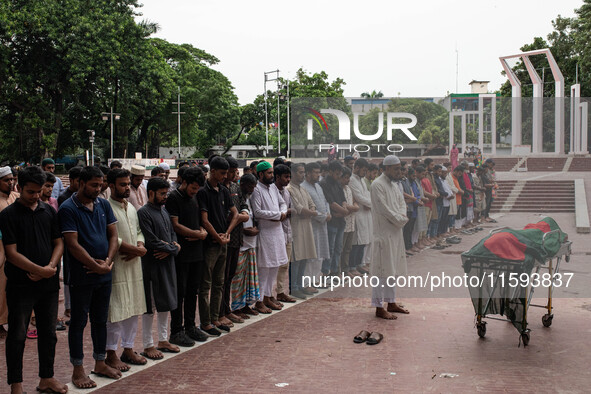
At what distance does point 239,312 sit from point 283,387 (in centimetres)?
230

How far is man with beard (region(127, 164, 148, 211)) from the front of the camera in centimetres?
625

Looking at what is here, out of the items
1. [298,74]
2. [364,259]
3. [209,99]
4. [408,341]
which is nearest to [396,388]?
[408,341]

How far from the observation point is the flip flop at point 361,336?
5727 millimetres

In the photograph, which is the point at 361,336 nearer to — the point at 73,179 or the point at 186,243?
the point at 186,243

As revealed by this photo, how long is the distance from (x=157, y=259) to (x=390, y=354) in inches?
91.1

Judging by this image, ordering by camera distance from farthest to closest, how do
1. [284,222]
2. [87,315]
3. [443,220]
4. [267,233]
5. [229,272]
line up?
1. [443,220]
2. [284,222]
3. [267,233]
4. [229,272]
5. [87,315]

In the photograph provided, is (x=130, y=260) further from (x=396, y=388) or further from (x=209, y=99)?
(x=209, y=99)

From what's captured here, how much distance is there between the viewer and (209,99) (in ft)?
153

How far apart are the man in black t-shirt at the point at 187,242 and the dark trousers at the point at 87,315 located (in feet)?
3.05

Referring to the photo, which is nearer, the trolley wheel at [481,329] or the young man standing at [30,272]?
the young man standing at [30,272]

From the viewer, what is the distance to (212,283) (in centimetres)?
609

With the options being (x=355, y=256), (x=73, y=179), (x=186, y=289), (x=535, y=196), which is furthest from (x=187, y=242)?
(x=535, y=196)

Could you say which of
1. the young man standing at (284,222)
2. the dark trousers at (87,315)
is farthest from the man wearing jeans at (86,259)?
the young man standing at (284,222)

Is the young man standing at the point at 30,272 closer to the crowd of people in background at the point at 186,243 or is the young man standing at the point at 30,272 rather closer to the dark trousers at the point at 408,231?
the crowd of people in background at the point at 186,243
